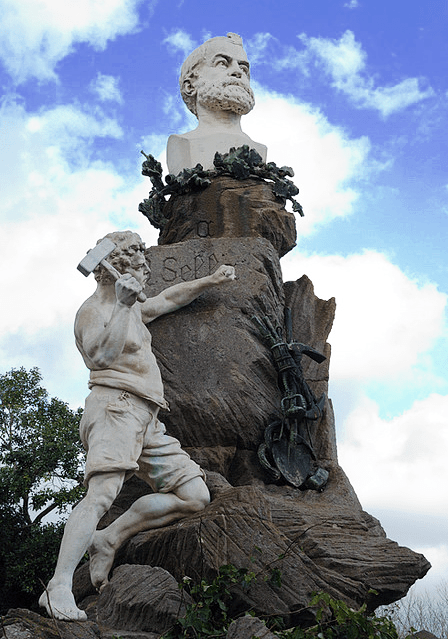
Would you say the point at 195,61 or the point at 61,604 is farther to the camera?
the point at 195,61

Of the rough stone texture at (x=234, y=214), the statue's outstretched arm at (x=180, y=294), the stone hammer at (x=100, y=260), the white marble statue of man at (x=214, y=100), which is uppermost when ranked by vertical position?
the white marble statue of man at (x=214, y=100)

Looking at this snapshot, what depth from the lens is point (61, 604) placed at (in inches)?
198

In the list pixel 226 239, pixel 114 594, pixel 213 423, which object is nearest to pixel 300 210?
pixel 226 239

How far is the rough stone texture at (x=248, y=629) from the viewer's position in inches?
170

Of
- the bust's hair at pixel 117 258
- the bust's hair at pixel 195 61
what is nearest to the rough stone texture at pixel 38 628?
the bust's hair at pixel 117 258

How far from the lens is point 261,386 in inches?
257

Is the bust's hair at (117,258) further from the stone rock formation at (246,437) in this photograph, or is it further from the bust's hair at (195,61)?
the bust's hair at (195,61)

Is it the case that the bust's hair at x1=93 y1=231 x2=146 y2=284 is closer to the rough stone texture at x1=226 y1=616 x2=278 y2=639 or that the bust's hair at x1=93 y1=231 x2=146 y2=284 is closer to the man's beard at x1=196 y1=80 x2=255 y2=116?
the man's beard at x1=196 y1=80 x2=255 y2=116

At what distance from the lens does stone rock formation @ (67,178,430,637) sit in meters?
5.32

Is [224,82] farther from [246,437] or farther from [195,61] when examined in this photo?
[246,437]

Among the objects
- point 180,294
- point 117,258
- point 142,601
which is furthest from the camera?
point 180,294

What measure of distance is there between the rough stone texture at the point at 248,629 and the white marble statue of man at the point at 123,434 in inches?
51.9

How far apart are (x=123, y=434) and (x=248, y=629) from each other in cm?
172

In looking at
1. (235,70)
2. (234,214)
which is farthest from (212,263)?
(235,70)
